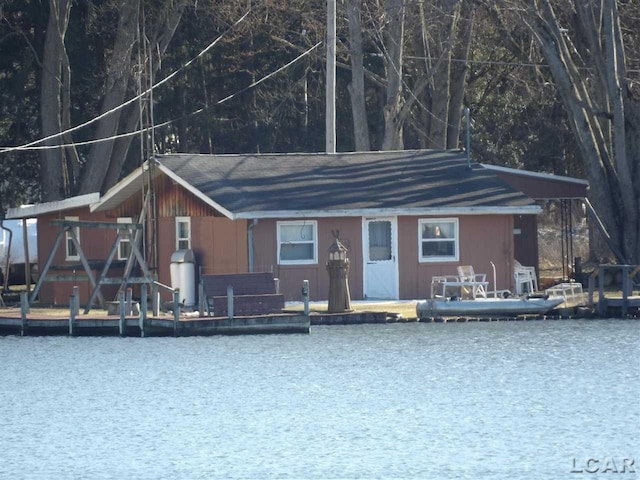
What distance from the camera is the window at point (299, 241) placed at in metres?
37.8

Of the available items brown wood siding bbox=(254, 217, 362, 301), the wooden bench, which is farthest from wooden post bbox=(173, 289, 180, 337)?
brown wood siding bbox=(254, 217, 362, 301)

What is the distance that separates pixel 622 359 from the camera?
28.8 meters

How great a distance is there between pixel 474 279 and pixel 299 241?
5.02 m

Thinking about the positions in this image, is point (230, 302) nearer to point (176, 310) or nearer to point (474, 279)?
point (176, 310)

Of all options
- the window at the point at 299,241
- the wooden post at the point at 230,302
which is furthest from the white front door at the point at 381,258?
the wooden post at the point at 230,302

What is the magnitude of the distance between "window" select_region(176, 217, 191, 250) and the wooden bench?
6.14 m

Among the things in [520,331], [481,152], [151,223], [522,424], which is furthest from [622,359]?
[481,152]

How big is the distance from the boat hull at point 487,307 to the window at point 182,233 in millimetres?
8357

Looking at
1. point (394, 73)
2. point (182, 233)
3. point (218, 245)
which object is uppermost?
point (394, 73)

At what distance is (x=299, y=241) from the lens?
124ft

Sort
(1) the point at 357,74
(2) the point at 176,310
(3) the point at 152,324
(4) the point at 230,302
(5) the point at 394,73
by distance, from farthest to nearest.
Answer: (5) the point at 394,73 → (1) the point at 357,74 → (3) the point at 152,324 → (2) the point at 176,310 → (4) the point at 230,302

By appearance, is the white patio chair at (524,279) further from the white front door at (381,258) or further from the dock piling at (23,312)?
the dock piling at (23,312)

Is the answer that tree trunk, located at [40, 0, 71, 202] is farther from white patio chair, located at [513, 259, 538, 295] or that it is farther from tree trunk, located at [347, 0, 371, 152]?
white patio chair, located at [513, 259, 538, 295]

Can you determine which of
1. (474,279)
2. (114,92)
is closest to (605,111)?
(474,279)
